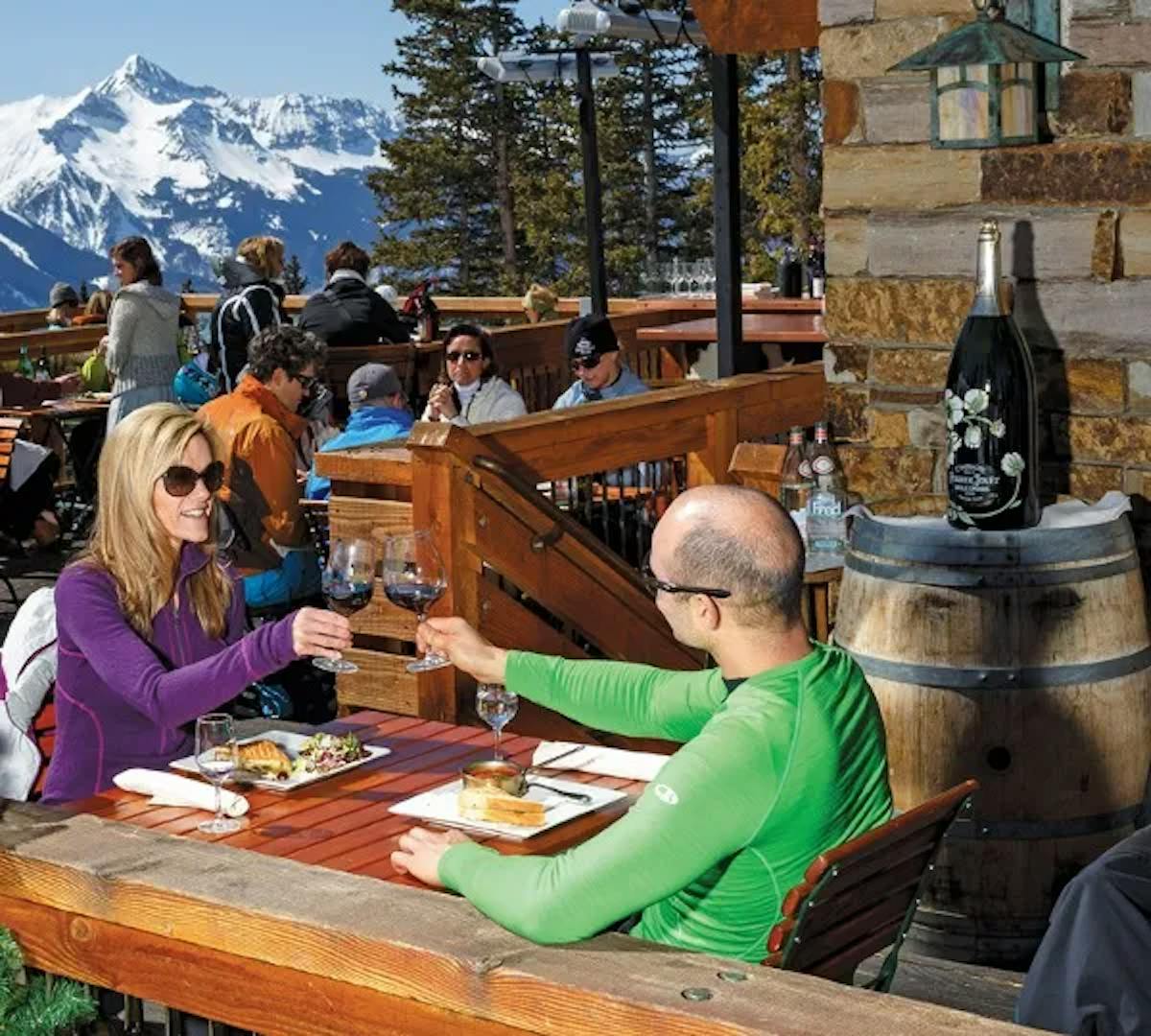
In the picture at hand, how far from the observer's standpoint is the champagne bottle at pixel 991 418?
4.82 metres

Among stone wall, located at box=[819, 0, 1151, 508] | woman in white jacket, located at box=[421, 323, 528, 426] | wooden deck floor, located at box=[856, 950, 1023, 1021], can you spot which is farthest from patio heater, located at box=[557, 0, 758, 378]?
wooden deck floor, located at box=[856, 950, 1023, 1021]

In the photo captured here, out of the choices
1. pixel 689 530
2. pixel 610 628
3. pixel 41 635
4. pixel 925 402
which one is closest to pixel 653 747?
pixel 610 628

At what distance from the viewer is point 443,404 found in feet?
29.8

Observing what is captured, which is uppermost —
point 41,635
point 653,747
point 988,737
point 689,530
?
point 689,530

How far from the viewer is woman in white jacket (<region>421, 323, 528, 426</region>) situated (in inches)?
355

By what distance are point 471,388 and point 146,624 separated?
475cm

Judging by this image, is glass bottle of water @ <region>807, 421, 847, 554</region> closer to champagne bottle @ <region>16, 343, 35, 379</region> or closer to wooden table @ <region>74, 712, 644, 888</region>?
wooden table @ <region>74, 712, 644, 888</region>

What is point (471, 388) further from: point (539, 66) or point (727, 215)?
point (539, 66)

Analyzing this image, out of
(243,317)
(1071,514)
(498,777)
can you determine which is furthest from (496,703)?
(243,317)

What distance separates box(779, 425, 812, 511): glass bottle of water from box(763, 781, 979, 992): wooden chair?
2.91 meters

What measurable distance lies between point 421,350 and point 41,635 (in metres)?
9.07

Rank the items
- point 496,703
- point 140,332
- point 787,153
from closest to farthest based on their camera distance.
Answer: point 496,703
point 140,332
point 787,153

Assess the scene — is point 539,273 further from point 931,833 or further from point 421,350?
point 931,833

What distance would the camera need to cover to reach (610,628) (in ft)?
22.4
